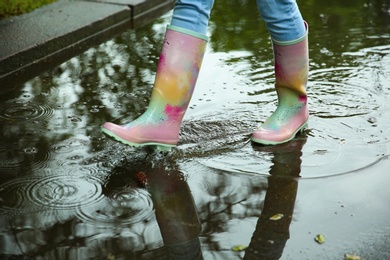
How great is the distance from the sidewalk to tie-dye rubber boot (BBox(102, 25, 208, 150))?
1.43 meters

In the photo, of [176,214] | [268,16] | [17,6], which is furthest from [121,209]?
[17,6]

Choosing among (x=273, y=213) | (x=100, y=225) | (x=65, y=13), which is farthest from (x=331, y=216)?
(x=65, y=13)

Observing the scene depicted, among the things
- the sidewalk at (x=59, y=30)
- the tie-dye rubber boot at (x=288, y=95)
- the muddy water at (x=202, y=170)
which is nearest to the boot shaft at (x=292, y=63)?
the tie-dye rubber boot at (x=288, y=95)

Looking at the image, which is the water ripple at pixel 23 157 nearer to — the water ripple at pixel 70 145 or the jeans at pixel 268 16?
the water ripple at pixel 70 145

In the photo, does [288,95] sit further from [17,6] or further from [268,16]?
[17,6]

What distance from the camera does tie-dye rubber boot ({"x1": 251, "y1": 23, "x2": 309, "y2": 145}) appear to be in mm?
3428

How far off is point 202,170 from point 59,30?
8.16ft

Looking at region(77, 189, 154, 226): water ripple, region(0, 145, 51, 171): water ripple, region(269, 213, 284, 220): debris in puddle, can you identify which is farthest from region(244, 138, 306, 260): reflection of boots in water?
region(0, 145, 51, 171): water ripple

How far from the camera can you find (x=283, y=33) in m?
3.38

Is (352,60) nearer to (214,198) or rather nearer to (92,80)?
(92,80)

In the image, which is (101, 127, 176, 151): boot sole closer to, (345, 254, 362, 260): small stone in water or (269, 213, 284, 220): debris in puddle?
(269, 213, 284, 220): debris in puddle

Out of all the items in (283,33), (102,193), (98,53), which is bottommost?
(98,53)

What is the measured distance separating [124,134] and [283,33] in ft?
2.87

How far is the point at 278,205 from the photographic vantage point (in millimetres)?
2816
